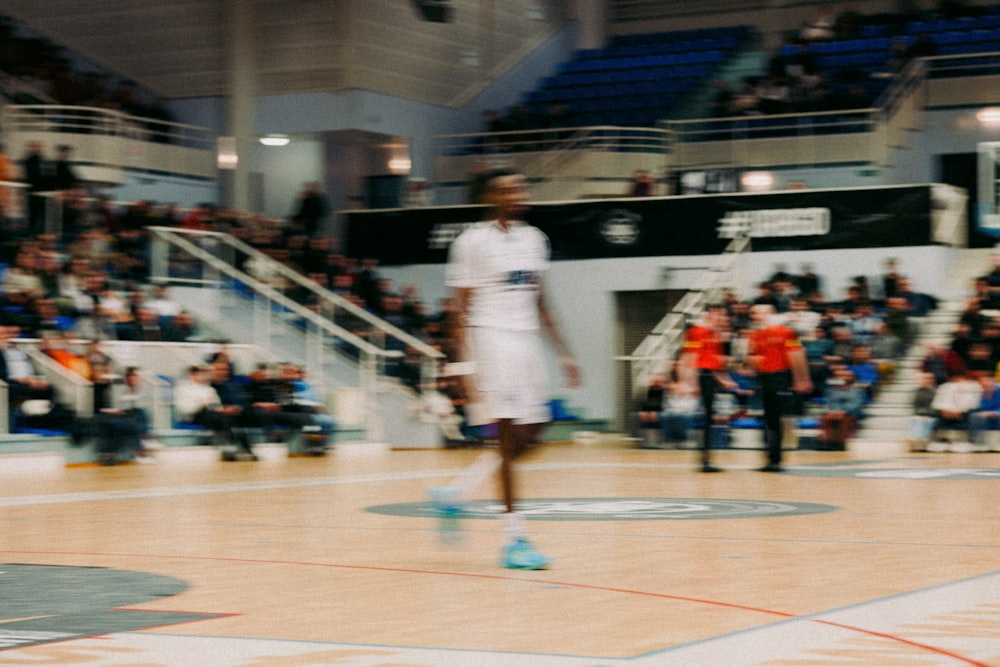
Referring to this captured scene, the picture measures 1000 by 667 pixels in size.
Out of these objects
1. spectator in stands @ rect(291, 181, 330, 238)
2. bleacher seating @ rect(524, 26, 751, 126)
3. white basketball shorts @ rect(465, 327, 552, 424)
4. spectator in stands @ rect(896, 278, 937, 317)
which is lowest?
white basketball shorts @ rect(465, 327, 552, 424)

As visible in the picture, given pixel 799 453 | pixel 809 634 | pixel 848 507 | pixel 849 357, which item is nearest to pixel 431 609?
pixel 809 634

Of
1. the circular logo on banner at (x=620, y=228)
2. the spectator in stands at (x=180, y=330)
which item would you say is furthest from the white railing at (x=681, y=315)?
the spectator in stands at (x=180, y=330)

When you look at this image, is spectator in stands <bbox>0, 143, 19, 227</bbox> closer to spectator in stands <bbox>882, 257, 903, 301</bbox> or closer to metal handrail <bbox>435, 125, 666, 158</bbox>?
metal handrail <bbox>435, 125, 666, 158</bbox>

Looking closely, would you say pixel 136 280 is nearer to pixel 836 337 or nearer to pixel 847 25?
pixel 836 337

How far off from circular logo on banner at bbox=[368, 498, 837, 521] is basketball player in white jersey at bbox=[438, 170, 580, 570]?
2.52 metres

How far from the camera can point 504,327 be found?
789 centimetres

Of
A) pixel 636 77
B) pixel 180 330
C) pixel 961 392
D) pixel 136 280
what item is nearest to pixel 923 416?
pixel 961 392

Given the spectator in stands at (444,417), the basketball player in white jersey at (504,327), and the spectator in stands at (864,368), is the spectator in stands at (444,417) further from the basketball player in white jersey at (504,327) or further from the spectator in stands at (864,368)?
the basketball player in white jersey at (504,327)

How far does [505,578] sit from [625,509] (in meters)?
4.30

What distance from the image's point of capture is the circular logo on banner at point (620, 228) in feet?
96.3

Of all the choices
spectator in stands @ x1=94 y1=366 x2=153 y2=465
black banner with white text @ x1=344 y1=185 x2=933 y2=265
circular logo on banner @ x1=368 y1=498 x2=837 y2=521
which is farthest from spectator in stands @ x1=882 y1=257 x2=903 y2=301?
circular logo on banner @ x1=368 y1=498 x2=837 y2=521

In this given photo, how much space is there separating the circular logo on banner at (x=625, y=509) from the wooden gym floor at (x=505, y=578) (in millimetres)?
31

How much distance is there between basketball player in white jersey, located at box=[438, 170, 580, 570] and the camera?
25.7ft

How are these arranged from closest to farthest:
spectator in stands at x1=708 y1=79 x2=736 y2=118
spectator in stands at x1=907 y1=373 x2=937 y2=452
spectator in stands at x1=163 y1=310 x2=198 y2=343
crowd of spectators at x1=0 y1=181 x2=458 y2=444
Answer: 1. crowd of spectators at x1=0 y1=181 x2=458 y2=444
2. spectator in stands at x1=907 y1=373 x2=937 y2=452
3. spectator in stands at x1=163 y1=310 x2=198 y2=343
4. spectator in stands at x1=708 y1=79 x2=736 y2=118
